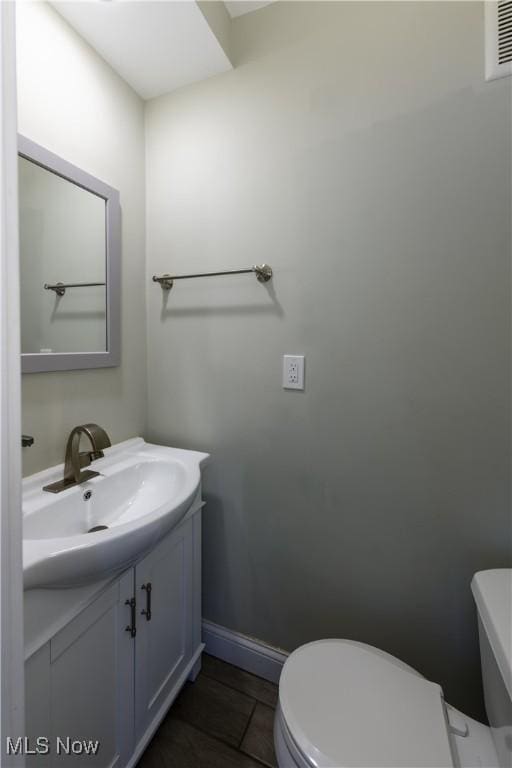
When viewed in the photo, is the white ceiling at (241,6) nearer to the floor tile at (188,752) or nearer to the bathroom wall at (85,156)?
the bathroom wall at (85,156)

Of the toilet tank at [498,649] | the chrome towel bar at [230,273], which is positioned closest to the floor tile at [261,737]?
the toilet tank at [498,649]

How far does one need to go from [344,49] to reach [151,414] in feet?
4.76

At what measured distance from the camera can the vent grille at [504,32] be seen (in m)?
0.82

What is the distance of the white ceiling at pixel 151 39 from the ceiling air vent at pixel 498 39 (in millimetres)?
764

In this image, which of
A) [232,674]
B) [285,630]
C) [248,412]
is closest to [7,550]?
[248,412]

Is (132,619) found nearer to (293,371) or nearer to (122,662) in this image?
(122,662)

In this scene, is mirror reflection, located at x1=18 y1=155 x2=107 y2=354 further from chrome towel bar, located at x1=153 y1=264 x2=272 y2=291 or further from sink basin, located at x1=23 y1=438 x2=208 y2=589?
sink basin, located at x1=23 y1=438 x2=208 y2=589

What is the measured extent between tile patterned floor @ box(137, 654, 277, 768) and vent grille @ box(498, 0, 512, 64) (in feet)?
6.77

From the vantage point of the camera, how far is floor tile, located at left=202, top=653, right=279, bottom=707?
117 cm

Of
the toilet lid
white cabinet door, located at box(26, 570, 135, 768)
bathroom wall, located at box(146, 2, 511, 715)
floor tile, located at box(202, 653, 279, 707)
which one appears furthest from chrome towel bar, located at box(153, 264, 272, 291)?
floor tile, located at box(202, 653, 279, 707)

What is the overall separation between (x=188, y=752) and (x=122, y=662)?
1.48ft

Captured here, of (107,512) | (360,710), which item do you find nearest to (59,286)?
(107,512)

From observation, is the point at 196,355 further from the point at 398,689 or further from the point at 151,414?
the point at 398,689

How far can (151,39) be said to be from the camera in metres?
1.06
